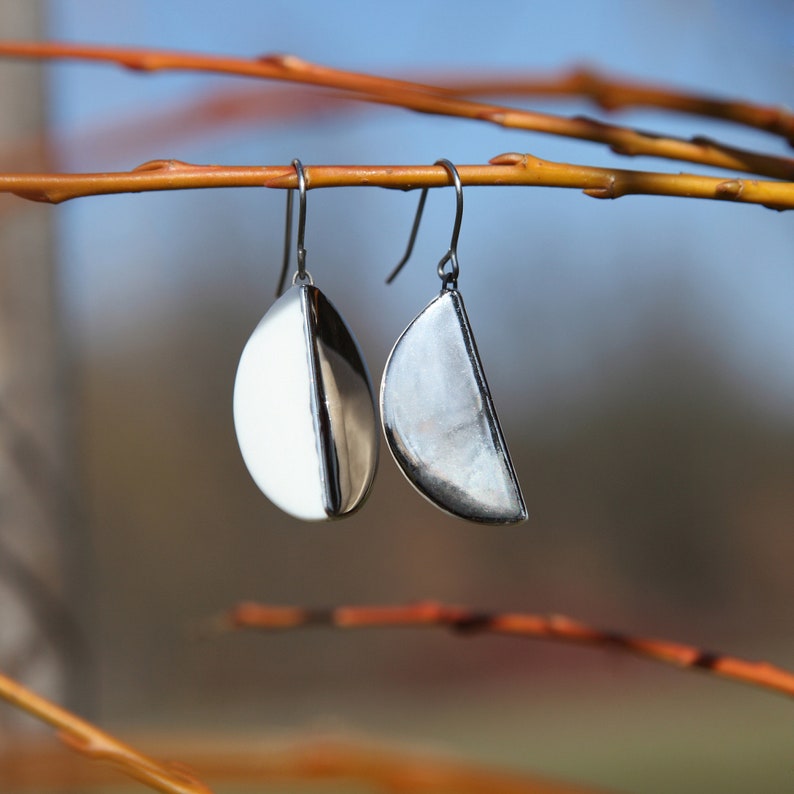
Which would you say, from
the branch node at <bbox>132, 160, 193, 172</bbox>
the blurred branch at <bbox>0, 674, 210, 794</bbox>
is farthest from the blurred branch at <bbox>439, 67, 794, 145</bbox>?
the blurred branch at <bbox>0, 674, 210, 794</bbox>

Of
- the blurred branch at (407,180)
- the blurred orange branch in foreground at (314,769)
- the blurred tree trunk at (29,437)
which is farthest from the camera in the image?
the blurred tree trunk at (29,437)

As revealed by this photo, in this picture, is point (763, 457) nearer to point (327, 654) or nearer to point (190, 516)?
point (327, 654)

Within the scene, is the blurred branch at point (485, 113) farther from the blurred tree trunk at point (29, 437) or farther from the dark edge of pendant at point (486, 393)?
the blurred tree trunk at point (29, 437)

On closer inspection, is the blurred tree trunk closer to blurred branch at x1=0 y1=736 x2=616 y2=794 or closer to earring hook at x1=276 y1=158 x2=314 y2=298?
blurred branch at x1=0 y1=736 x2=616 y2=794

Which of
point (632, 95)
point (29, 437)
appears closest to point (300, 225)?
point (632, 95)

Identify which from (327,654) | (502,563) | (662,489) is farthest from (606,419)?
(327,654)

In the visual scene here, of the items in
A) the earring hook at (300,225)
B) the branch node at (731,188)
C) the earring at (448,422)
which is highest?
the branch node at (731,188)

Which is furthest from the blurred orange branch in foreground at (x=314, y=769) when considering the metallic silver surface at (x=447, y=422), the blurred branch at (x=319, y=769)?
the metallic silver surface at (x=447, y=422)
